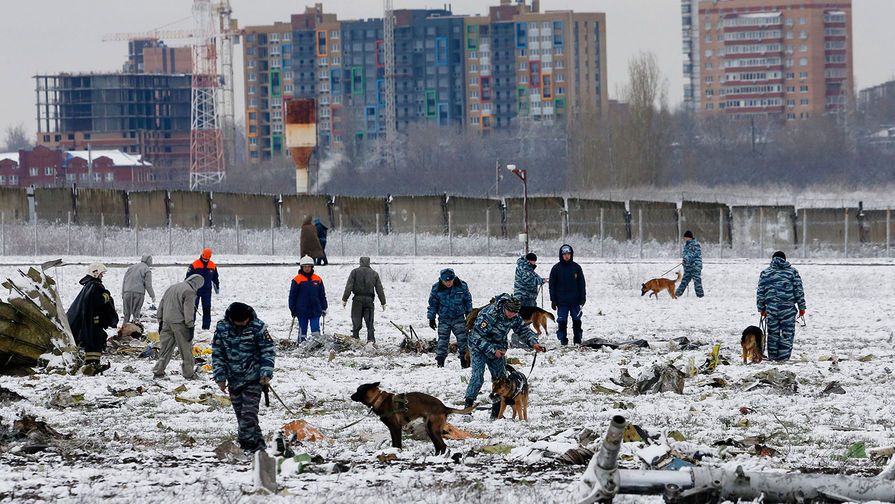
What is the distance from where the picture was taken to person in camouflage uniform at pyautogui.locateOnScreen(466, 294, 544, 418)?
49.4ft

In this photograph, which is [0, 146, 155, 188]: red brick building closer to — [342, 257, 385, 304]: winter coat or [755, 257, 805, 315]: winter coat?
[342, 257, 385, 304]: winter coat

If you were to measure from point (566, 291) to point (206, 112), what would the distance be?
389ft

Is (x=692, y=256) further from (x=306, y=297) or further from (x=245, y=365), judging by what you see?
(x=245, y=365)

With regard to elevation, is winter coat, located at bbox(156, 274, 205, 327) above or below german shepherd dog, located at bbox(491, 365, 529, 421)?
above

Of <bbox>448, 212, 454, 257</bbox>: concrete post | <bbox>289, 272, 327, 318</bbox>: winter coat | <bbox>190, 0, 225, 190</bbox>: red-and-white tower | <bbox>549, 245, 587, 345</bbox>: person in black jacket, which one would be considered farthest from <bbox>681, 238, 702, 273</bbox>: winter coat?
<bbox>190, 0, 225, 190</bbox>: red-and-white tower

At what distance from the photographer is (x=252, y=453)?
1305cm

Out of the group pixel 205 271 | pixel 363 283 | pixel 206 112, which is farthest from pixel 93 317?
pixel 206 112

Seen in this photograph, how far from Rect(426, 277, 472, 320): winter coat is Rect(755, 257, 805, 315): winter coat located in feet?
13.3

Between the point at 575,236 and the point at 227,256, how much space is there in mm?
11152

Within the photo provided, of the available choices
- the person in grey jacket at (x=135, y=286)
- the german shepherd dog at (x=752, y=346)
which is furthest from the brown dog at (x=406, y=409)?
the person in grey jacket at (x=135, y=286)

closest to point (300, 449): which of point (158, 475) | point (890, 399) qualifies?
point (158, 475)

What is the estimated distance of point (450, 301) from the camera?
19.5 meters

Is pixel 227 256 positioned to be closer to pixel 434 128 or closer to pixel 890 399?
pixel 890 399

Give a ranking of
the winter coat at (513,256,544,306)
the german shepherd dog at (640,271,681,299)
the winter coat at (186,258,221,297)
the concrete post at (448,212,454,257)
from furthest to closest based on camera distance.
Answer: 1. the concrete post at (448,212,454,257)
2. the german shepherd dog at (640,271,681,299)
3. the winter coat at (186,258,221,297)
4. the winter coat at (513,256,544,306)
